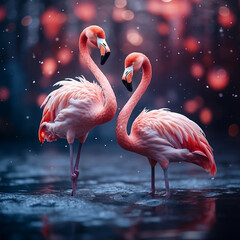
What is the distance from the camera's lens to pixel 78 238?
9.37 ft

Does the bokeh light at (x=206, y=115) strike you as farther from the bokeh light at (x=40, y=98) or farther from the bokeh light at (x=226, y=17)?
the bokeh light at (x=40, y=98)

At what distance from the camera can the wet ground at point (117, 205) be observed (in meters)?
3.04

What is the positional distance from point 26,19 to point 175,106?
572 centimetres

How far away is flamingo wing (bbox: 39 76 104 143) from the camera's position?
4594 mm

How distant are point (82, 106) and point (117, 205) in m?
1.09

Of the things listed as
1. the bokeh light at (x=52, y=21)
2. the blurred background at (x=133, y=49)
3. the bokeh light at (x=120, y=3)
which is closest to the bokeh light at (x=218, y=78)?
the blurred background at (x=133, y=49)

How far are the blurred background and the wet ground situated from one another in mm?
7118

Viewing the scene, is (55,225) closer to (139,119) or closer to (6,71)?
(139,119)

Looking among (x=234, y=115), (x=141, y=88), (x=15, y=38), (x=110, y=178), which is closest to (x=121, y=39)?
(x=15, y=38)

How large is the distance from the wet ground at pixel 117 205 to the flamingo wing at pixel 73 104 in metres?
0.79

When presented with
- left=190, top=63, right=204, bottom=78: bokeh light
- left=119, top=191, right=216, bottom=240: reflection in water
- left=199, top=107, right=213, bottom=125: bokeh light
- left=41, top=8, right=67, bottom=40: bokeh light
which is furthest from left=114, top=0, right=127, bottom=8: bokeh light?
left=119, top=191, right=216, bottom=240: reflection in water

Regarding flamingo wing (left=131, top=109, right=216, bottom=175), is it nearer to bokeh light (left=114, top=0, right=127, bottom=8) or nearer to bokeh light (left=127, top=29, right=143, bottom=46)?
bokeh light (left=114, top=0, right=127, bottom=8)

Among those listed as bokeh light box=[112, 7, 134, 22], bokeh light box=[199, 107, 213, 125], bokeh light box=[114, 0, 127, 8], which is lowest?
bokeh light box=[199, 107, 213, 125]

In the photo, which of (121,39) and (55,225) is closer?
(55,225)
